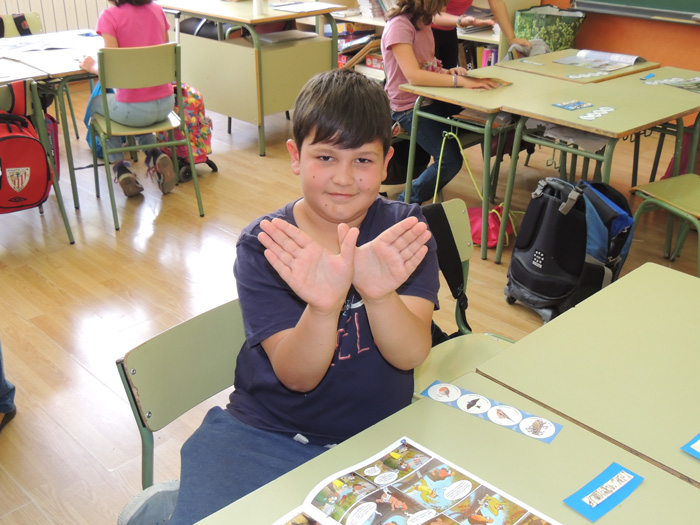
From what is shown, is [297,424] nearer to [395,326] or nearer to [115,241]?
[395,326]

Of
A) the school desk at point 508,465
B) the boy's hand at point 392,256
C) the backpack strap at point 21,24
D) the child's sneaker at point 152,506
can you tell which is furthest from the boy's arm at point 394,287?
the backpack strap at point 21,24

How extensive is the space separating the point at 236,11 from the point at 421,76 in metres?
1.85

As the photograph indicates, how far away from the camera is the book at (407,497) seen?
2.92 ft

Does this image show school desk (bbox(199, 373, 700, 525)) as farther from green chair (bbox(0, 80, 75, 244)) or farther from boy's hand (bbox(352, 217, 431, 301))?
green chair (bbox(0, 80, 75, 244))

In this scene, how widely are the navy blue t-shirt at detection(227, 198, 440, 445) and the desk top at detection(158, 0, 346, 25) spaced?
10.8 feet

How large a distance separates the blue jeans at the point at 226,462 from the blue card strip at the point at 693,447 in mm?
613

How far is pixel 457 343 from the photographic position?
1830 mm

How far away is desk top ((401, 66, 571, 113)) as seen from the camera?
291cm

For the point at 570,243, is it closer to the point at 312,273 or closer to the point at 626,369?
the point at 626,369

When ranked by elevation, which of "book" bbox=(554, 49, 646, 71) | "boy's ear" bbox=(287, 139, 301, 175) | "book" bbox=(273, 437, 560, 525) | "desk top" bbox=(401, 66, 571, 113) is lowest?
"book" bbox=(273, 437, 560, 525)

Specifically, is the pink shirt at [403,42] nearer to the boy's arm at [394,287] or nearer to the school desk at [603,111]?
the school desk at [603,111]

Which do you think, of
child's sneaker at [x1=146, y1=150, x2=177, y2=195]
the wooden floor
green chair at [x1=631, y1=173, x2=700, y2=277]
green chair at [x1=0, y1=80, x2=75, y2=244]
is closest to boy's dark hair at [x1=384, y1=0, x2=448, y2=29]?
the wooden floor

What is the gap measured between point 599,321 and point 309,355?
60 cm

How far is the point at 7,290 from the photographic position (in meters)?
2.91
